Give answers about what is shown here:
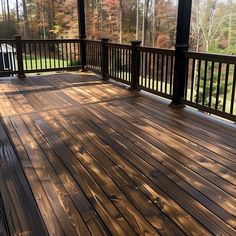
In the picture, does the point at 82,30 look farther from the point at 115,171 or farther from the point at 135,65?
the point at 115,171

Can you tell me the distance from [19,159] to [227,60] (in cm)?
273

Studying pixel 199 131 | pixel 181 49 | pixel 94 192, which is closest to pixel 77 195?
pixel 94 192

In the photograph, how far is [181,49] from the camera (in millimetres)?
4180

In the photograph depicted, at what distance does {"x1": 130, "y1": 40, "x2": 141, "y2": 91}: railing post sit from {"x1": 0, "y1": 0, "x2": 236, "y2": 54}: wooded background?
38.8 ft

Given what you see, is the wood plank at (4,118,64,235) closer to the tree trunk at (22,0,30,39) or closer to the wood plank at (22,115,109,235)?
the wood plank at (22,115,109,235)

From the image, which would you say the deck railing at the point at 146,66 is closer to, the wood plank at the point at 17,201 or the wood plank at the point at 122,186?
the wood plank at the point at 122,186

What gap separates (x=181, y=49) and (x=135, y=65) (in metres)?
1.32

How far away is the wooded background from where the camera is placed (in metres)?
16.4

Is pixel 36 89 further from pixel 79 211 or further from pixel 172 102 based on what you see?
pixel 79 211

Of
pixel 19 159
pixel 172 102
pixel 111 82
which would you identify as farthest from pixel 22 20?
pixel 19 159

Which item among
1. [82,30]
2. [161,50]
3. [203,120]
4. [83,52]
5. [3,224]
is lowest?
[3,224]

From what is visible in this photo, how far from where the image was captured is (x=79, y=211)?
6.26 ft

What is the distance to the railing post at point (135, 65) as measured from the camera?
5207 millimetres

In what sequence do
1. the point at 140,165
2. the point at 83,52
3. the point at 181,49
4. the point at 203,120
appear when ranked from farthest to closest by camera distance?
the point at 83,52 < the point at 181,49 < the point at 203,120 < the point at 140,165
